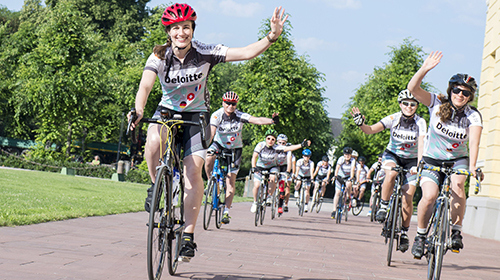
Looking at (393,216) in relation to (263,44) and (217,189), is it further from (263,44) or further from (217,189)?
(263,44)

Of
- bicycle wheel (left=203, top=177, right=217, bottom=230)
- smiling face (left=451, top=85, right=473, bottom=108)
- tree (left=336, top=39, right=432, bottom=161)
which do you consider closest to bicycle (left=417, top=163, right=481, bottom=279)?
smiling face (left=451, top=85, right=473, bottom=108)

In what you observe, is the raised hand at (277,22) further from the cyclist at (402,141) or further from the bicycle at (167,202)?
the cyclist at (402,141)

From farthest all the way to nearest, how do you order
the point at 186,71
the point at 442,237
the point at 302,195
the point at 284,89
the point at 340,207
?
the point at 284,89
the point at 302,195
the point at 340,207
the point at 442,237
the point at 186,71

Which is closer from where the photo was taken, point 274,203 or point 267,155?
point 267,155

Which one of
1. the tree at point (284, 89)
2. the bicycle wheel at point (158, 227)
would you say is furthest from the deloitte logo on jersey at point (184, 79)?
Answer: the tree at point (284, 89)

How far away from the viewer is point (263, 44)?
5.03 meters

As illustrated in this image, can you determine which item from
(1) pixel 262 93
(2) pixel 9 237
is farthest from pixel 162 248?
(1) pixel 262 93

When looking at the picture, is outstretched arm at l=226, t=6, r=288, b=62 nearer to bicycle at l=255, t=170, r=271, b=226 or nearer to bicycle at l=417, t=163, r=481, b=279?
bicycle at l=417, t=163, r=481, b=279

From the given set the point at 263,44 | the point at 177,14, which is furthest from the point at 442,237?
the point at 177,14

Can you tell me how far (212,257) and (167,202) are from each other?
1.97 metres

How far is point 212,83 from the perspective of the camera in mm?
43031

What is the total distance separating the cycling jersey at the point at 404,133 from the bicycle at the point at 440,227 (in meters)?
2.44

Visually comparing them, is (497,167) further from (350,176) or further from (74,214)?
(74,214)

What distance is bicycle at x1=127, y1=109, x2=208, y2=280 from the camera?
4645 millimetres
